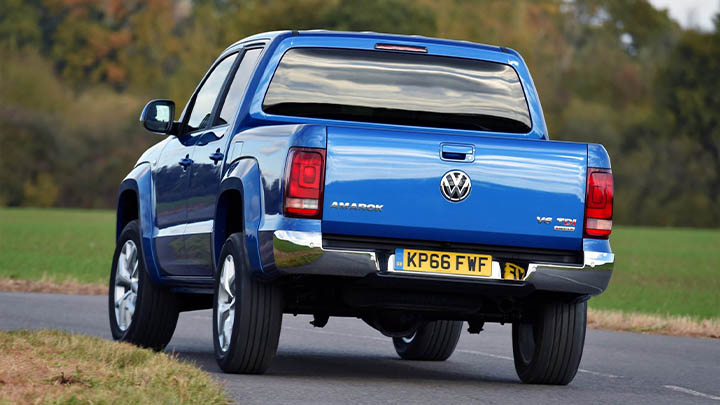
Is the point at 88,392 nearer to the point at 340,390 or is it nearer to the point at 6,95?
the point at 340,390

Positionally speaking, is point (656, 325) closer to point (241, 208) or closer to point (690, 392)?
point (690, 392)

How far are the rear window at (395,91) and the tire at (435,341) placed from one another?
243 cm

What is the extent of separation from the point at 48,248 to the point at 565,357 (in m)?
24.1

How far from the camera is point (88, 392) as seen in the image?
7250 millimetres

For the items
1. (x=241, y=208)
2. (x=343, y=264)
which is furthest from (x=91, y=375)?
(x=241, y=208)

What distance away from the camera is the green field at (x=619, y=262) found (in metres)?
22.4

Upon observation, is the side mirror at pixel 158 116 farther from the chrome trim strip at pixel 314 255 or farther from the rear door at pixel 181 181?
the chrome trim strip at pixel 314 255

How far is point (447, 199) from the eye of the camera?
8734 millimetres

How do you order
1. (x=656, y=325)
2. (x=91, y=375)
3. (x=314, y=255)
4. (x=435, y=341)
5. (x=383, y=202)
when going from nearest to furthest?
(x=91, y=375) < (x=314, y=255) < (x=383, y=202) < (x=435, y=341) < (x=656, y=325)

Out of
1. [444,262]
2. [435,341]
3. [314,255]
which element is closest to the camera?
[314,255]

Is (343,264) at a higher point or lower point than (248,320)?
higher

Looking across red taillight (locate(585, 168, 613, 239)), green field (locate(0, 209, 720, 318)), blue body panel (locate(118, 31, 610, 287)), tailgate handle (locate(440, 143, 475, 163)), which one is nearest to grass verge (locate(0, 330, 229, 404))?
blue body panel (locate(118, 31, 610, 287))

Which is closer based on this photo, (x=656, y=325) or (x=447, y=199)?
(x=447, y=199)

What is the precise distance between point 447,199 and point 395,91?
1344mm
